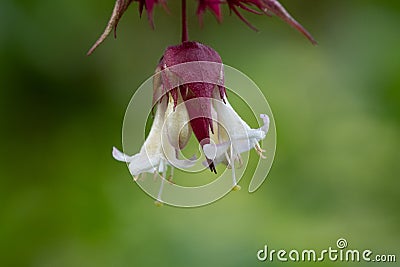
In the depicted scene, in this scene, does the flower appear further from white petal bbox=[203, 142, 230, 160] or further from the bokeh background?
the bokeh background

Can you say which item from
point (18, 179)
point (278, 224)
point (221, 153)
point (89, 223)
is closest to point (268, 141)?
point (221, 153)

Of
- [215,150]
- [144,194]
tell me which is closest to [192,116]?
[215,150]

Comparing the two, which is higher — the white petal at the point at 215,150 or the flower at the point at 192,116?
the flower at the point at 192,116

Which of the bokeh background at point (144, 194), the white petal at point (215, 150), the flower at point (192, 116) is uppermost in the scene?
the bokeh background at point (144, 194)

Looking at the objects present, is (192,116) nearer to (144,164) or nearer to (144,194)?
(144,164)

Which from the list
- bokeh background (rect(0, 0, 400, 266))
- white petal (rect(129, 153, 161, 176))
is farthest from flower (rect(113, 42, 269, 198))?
bokeh background (rect(0, 0, 400, 266))

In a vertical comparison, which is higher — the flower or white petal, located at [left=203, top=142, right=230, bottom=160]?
the flower

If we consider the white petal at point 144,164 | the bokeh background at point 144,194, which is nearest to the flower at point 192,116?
the white petal at point 144,164

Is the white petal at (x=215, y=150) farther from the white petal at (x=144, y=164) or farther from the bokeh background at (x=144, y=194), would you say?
the bokeh background at (x=144, y=194)

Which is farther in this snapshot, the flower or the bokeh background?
the bokeh background
